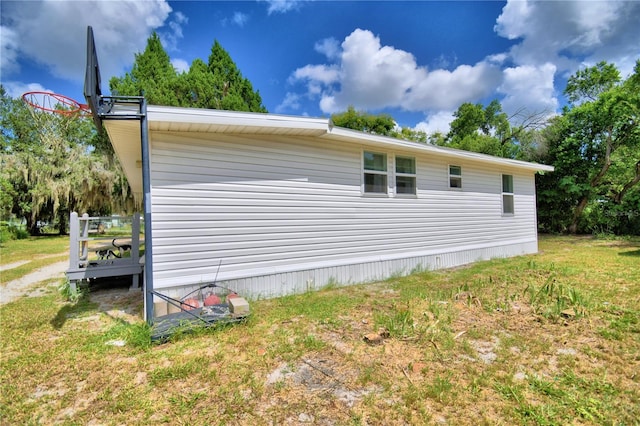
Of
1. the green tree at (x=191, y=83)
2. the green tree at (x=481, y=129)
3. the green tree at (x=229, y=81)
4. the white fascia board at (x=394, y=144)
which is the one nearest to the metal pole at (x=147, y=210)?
Result: the white fascia board at (x=394, y=144)

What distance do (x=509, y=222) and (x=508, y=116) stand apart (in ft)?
47.3

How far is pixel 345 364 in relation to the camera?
2848 millimetres

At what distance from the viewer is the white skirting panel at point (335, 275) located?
4734 millimetres

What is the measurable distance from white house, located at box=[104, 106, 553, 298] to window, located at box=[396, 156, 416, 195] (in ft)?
0.11

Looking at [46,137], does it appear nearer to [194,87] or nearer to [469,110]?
[194,87]

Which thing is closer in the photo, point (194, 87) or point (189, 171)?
point (189, 171)

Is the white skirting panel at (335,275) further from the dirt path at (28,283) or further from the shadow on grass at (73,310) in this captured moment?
the dirt path at (28,283)

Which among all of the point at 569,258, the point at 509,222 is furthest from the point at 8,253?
the point at 569,258

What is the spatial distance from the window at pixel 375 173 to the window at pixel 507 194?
5003 mm

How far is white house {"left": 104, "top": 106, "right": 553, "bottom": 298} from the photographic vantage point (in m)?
4.22

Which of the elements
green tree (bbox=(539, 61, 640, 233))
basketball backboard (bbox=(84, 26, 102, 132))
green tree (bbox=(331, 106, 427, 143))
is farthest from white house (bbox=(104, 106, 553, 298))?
green tree (bbox=(331, 106, 427, 143))

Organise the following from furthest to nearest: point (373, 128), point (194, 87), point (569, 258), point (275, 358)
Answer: point (373, 128), point (194, 87), point (569, 258), point (275, 358)

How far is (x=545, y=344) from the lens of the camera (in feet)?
10.3

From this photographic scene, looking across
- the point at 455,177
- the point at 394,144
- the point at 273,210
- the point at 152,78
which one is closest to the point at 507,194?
the point at 455,177
